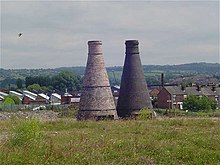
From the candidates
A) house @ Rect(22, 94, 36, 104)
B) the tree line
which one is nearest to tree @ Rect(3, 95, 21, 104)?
house @ Rect(22, 94, 36, 104)

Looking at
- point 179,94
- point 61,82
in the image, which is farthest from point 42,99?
point 61,82

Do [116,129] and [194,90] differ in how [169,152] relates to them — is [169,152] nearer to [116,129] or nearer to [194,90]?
[116,129]

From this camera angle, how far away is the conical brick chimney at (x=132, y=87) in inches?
1105

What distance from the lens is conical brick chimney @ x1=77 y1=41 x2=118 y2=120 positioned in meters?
25.5

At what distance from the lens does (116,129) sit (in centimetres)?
1617

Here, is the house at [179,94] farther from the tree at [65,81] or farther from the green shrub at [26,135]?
the green shrub at [26,135]

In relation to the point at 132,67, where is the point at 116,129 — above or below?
below

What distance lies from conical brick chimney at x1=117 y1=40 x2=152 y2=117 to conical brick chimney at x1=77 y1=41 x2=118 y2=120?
1.99m

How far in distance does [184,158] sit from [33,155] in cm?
295

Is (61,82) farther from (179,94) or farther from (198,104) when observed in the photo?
(198,104)

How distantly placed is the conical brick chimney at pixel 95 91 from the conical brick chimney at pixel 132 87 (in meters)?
1.99

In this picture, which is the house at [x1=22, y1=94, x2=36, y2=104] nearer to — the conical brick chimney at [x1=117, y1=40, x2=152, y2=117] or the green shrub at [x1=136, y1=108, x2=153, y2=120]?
the conical brick chimney at [x1=117, y1=40, x2=152, y2=117]

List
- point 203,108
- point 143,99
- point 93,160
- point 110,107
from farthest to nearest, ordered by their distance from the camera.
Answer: point 203,108 < point 143,99 < point 110,107 < point 93,160

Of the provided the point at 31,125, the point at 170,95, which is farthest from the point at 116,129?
the point at 170,95
